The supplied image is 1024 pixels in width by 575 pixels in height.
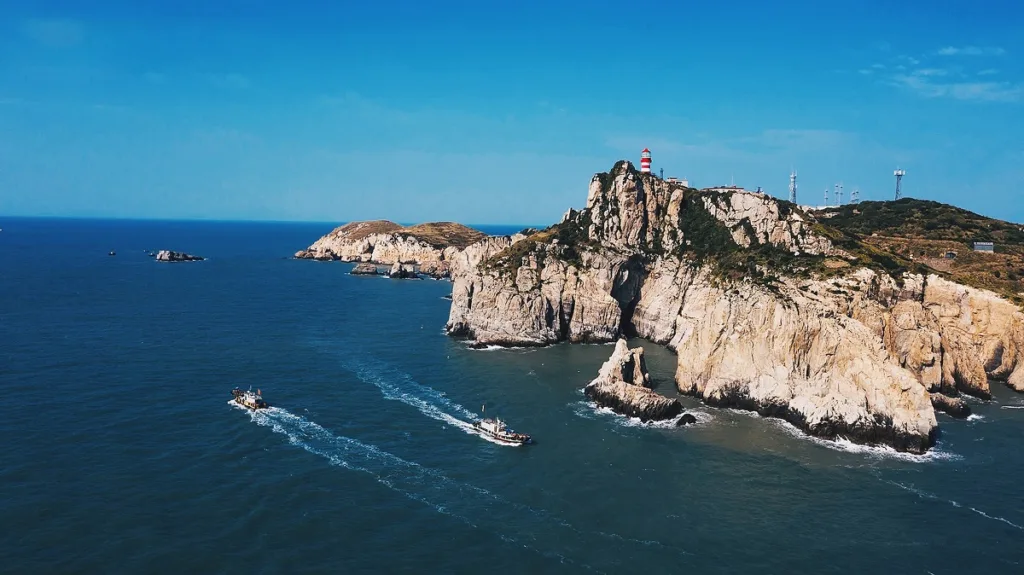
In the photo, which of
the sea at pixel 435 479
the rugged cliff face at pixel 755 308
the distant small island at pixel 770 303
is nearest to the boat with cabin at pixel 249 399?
the sea at pixel 435 479

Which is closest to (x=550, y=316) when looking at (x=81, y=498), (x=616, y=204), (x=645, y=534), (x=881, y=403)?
(x=616, y=204)

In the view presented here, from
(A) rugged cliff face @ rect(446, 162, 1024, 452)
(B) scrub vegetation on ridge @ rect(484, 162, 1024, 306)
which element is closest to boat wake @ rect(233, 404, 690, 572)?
(A) rugged cliff face @ rect(446, 162, 1024, 452)

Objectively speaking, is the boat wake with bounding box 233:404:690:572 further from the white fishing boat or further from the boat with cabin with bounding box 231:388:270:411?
the white fishing boat

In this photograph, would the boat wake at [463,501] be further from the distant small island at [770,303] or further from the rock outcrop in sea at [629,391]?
the distant small island at [770,303]

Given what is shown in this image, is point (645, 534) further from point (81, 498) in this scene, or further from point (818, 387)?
point (81, 498)

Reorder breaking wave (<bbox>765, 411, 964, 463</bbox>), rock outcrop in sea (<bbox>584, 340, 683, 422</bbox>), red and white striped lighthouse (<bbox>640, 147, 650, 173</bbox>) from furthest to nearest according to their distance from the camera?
red and white striped lighthouse (<bbox>640, 147, 650, 173</bbox>) → rock outcrop in sea (<bbox>584, 340, 683, 422</bbox>) → breaking wave (<bbox>765, 411, 964, 463</bbox>)
